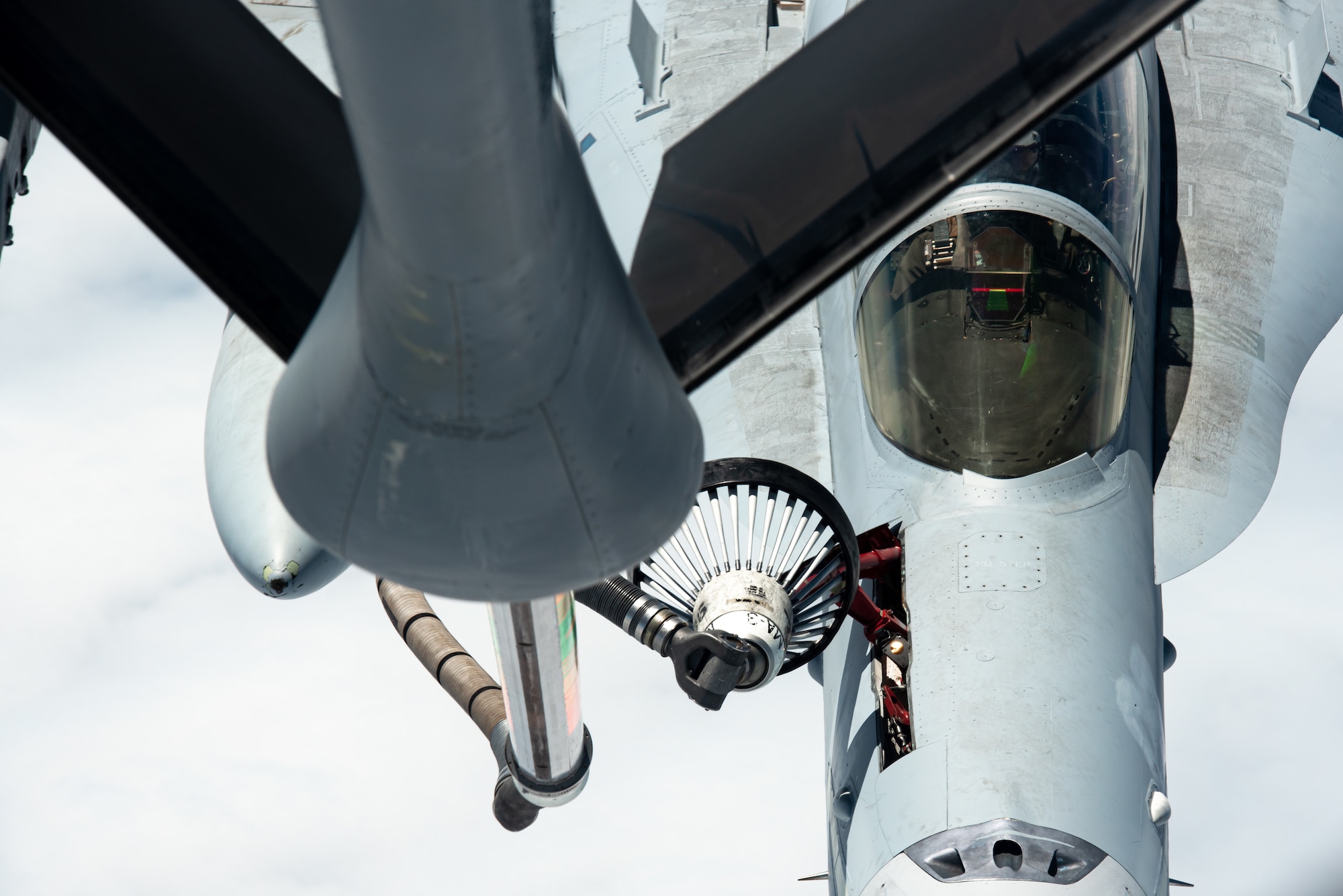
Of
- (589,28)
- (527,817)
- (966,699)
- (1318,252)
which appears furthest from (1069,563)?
(589,28)

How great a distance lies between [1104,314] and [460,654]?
420cm

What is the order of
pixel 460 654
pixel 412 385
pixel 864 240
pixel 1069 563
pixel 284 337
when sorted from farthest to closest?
pixel 460 654
pixel 1069 563
pixel 864 240
pixel 284 337
pixel 412 385

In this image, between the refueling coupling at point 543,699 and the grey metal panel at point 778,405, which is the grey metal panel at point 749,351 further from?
the refueling coupling at point 543,699

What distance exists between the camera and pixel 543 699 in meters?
5.24

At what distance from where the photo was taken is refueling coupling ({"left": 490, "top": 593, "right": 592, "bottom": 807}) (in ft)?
15.3

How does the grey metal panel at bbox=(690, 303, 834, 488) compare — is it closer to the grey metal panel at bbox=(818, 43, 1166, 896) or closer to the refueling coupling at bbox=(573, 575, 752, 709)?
the grey metal panel at bbox=(818, 43, 1166, 896)

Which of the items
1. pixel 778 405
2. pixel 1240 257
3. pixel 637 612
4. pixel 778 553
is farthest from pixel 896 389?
pixel 1240 257

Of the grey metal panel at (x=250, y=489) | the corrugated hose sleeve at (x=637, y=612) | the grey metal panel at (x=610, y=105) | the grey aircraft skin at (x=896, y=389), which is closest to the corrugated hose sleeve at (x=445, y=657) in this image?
the grey aircraft skin at (x=896, y=389)

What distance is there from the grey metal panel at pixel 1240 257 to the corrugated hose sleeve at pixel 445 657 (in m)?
4.00

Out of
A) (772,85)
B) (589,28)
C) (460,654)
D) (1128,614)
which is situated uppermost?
(772,85)

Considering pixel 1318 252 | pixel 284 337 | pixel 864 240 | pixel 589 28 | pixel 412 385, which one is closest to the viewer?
pixel 412 385

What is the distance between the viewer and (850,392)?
26.7ft

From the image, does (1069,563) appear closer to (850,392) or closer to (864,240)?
(850,392)

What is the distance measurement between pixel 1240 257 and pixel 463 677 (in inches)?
246
